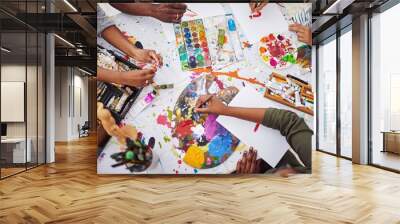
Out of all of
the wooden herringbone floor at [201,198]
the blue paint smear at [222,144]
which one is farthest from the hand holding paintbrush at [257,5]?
the wooden herringbone floor at [201,198]

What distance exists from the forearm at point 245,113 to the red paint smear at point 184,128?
2.00ft

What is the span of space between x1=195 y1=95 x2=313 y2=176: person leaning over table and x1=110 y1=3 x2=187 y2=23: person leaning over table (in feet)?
4.90

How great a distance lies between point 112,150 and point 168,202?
89.2 inches

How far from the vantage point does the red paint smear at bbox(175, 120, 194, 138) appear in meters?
6.52

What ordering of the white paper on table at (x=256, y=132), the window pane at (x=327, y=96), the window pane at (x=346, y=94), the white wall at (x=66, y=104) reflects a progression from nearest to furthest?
the white paper on table at (x=256, y=132), the window pane at (x=346, y=94), the window pane at (x=327, y=96), the white wall at (x=66, y=104)

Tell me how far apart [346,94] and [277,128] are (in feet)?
11.1

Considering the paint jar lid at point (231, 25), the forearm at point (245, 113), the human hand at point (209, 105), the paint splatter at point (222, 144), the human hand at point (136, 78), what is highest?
the paint jar lid at point (231, 25)

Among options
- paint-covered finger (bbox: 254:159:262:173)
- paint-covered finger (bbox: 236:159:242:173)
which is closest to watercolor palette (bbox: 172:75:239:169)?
paint-covered finger (bbox: 236:159:242:173)

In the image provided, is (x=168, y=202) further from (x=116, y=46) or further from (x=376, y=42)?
(x=376, y=42)

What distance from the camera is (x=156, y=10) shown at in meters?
6.56

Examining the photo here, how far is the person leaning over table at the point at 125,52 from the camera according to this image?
6520 mm

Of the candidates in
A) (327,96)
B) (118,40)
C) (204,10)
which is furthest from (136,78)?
(327,96)

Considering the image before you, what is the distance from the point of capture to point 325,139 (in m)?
10.6

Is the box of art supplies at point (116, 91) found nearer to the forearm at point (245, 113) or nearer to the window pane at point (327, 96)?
the forearm at point (245, 113)
